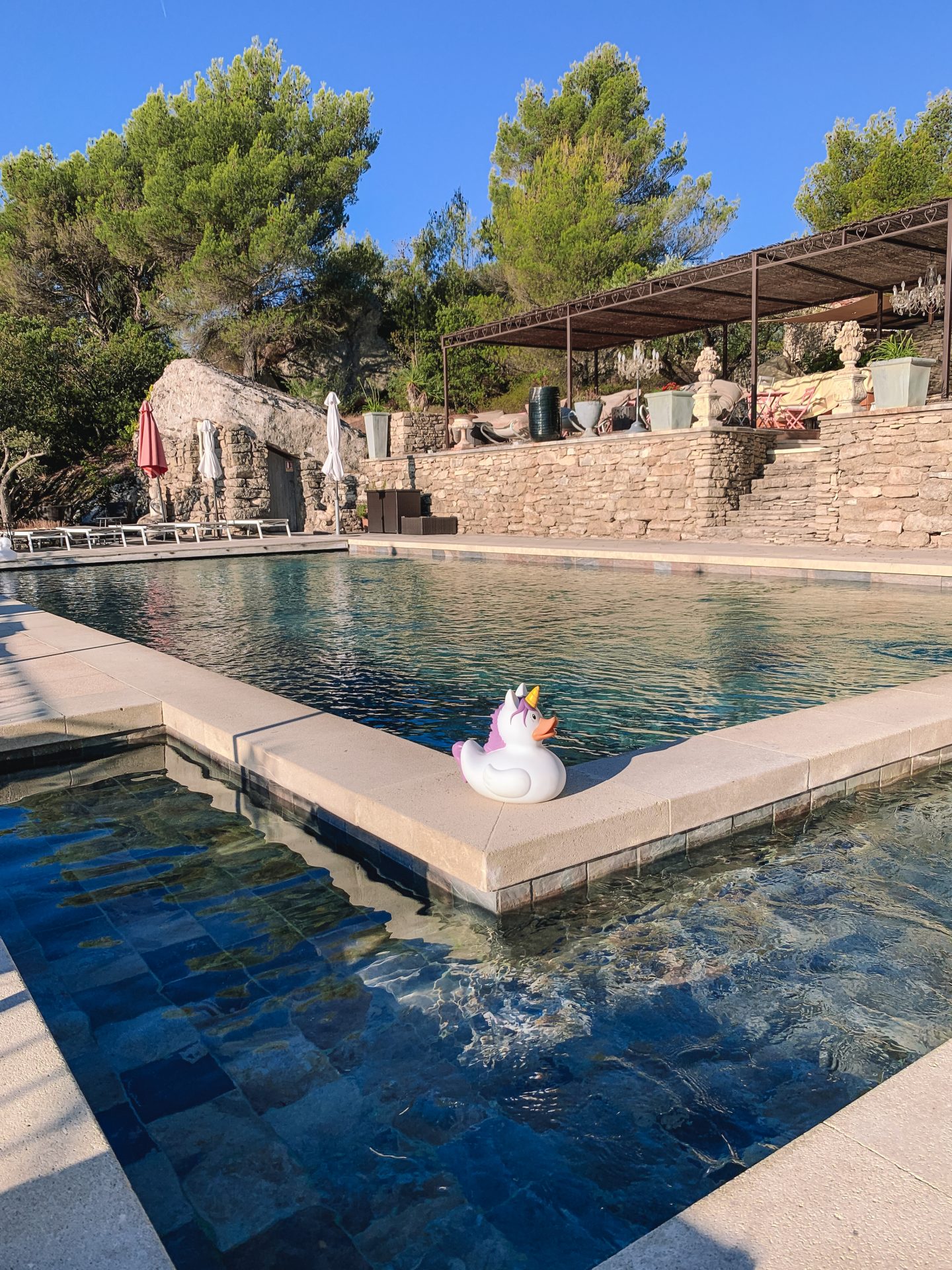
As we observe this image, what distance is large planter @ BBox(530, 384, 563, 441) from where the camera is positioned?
1580 cm

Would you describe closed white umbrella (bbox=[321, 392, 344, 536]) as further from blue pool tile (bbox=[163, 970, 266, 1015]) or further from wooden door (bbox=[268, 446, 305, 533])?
blue pool tile (bbox=[163, 970, 266, 1015])

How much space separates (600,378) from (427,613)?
1903cm

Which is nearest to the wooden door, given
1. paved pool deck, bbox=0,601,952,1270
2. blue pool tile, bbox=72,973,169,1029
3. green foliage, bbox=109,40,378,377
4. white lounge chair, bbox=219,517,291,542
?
white lounge chair, bbox=219,517,291,542

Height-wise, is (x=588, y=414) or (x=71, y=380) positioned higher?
(x=71, y=380)

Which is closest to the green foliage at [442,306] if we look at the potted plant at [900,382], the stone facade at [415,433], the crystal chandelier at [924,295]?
the stone facade at [415,433]

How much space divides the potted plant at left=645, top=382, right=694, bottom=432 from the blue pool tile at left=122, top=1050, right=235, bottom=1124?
12.4 m

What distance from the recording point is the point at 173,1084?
6.57 ft

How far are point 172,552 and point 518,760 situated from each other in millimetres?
13032

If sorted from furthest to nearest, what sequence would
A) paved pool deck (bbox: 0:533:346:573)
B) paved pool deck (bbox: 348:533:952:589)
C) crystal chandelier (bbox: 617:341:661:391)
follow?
1. crystal chandelier (bbox: 617:341:661:391)
2. paved pool deck (bbox: 0:533:346:573)
3. paved pool deck (bbox: 348:533:952:589)

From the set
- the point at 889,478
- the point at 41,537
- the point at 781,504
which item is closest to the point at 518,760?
the point at 889,478

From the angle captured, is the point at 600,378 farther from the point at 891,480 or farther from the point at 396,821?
the point at 396,821

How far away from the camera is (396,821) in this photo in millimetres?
2887

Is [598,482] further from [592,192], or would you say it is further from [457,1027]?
[457,1027]

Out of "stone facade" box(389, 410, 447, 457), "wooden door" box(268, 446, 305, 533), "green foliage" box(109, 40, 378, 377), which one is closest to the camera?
"stone facade" box(389, 410, 447, 457)
